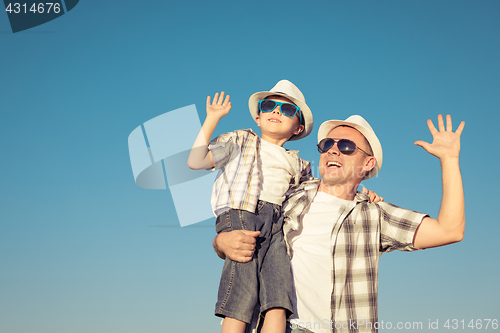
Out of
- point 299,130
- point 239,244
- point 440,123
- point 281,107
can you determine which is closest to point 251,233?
point 239,244

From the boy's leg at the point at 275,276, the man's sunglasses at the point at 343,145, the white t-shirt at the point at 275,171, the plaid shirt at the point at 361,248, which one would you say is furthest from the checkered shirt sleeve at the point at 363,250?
the white t-shirt at the point at 275,171

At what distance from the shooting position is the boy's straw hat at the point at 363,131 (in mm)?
5754

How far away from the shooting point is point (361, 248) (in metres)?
5.13

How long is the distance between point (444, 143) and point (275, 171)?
2.11m

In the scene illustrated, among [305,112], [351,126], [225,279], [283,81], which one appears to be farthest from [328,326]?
[283,81]

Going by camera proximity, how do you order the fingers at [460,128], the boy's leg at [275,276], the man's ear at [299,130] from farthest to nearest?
the man's ear at [299,130] → the fingers at [460,128] → the boy's leg at [275,276]

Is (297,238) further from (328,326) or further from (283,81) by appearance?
(283,81)

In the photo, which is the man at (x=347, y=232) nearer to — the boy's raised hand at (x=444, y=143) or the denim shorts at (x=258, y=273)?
the boy's raised hand at (x=444, y=143)

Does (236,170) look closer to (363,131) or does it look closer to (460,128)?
(363,131)

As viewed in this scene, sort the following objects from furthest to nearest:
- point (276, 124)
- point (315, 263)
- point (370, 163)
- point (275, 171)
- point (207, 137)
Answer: point (276, 124) < point (370, 163) < point (275, 171) < point (207, 137) < point (315, 263)

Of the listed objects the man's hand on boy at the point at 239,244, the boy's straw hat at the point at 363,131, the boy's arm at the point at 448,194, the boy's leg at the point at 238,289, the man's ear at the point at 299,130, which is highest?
the man's ear at the point at 299,130

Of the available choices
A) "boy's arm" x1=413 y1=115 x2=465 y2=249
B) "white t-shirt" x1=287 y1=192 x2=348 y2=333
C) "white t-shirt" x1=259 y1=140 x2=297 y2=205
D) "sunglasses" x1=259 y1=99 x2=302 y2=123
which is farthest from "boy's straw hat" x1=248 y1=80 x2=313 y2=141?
"boy's arm" x1=413 y1=115 x2=465 y2=249

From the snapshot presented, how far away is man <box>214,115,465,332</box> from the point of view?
15.5ft

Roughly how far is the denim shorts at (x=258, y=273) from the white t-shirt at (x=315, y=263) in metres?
0.20
